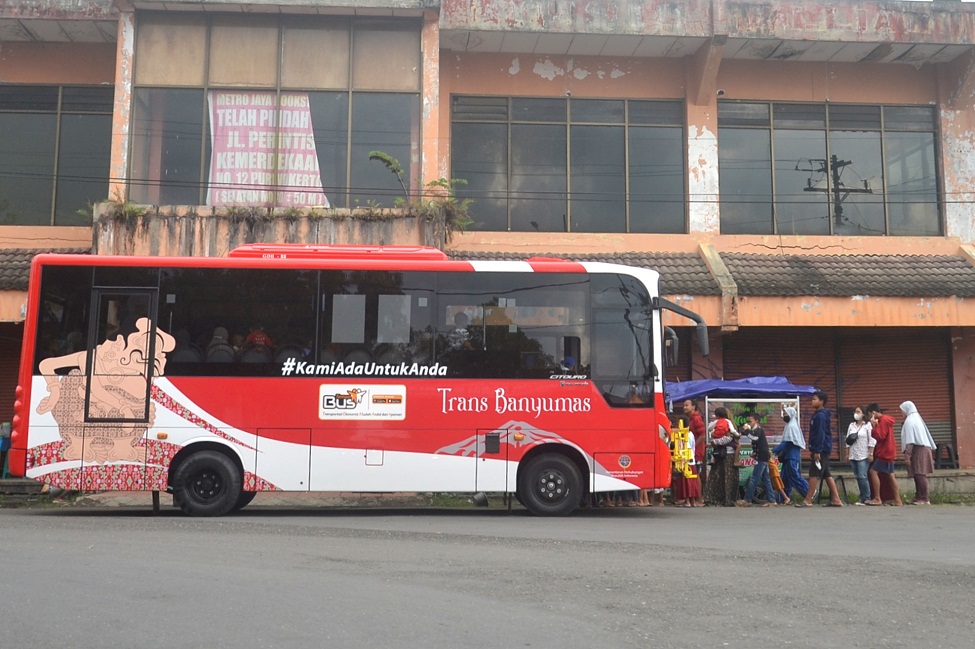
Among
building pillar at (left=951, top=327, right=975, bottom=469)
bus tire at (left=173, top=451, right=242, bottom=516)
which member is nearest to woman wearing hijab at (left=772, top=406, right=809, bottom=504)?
building pillar at (left=951, top=327, right=975, bottom=469)

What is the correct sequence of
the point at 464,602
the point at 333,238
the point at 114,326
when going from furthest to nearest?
1. the point at 333,238
2. the point at 114,326
3. the point at 464,602

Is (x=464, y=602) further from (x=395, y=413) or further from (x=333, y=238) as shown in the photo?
(x=333, y=238)

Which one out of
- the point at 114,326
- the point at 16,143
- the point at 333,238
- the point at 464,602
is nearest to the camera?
the point at 464,602

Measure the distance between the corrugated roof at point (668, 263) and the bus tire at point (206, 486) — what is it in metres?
7.32

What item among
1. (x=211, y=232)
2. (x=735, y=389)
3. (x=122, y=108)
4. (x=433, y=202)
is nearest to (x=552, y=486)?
(x=735, y=389)

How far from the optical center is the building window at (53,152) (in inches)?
755

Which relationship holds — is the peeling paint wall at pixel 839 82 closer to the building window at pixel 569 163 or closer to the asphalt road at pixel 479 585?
the building window at pixel 569 163

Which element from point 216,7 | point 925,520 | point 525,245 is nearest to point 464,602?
point 925,520

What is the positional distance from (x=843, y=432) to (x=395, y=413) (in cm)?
1125

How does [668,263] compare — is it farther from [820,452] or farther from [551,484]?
[551,484]

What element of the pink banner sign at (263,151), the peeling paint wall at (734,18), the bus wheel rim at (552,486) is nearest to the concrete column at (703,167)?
the peeling paint wall at (734,18)

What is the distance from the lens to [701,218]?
19656 millimetres

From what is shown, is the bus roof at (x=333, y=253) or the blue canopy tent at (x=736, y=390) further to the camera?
the blue canopy tent at (x=736, y=390)

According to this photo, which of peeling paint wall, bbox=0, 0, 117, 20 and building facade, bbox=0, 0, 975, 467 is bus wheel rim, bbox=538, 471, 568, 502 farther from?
peeling paint wall, bbox=0, 0, 117, 20
